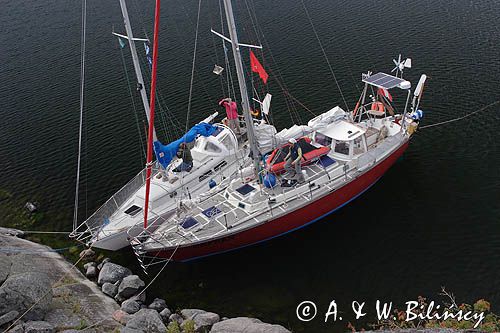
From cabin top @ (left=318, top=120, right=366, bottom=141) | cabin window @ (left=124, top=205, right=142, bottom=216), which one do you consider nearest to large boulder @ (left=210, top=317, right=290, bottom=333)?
cabin window @ (left=124, top=205, right=142, bottom=216)

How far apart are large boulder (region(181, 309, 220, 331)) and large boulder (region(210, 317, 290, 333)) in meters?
0.49

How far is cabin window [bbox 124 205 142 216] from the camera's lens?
2425cm

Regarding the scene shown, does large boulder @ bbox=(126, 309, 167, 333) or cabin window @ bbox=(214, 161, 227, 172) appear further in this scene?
cabin window @ bbox=(214, 161, 227, 172)

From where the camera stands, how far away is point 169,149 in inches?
997

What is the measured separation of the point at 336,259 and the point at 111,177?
660 inches

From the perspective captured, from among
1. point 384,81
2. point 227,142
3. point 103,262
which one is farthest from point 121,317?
point 384,81

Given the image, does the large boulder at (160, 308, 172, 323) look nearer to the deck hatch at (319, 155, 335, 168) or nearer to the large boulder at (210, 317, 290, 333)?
the large boulder at (210, 317, 290, 333)

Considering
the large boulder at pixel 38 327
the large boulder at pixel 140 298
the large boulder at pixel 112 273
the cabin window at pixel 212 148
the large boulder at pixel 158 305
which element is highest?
the cabin window at pixel 212 148

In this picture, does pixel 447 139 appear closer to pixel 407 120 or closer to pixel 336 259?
pixel 407 120

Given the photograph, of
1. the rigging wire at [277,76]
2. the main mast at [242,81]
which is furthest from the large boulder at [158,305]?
the rigging wire at [277,76]

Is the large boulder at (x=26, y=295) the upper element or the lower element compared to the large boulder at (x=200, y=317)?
upper

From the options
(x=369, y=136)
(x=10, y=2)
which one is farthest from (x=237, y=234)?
(x=10, y=2)

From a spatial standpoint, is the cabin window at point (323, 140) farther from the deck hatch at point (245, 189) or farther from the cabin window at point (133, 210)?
the cabin window at point (133, 210)

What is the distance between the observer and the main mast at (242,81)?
21.2m
